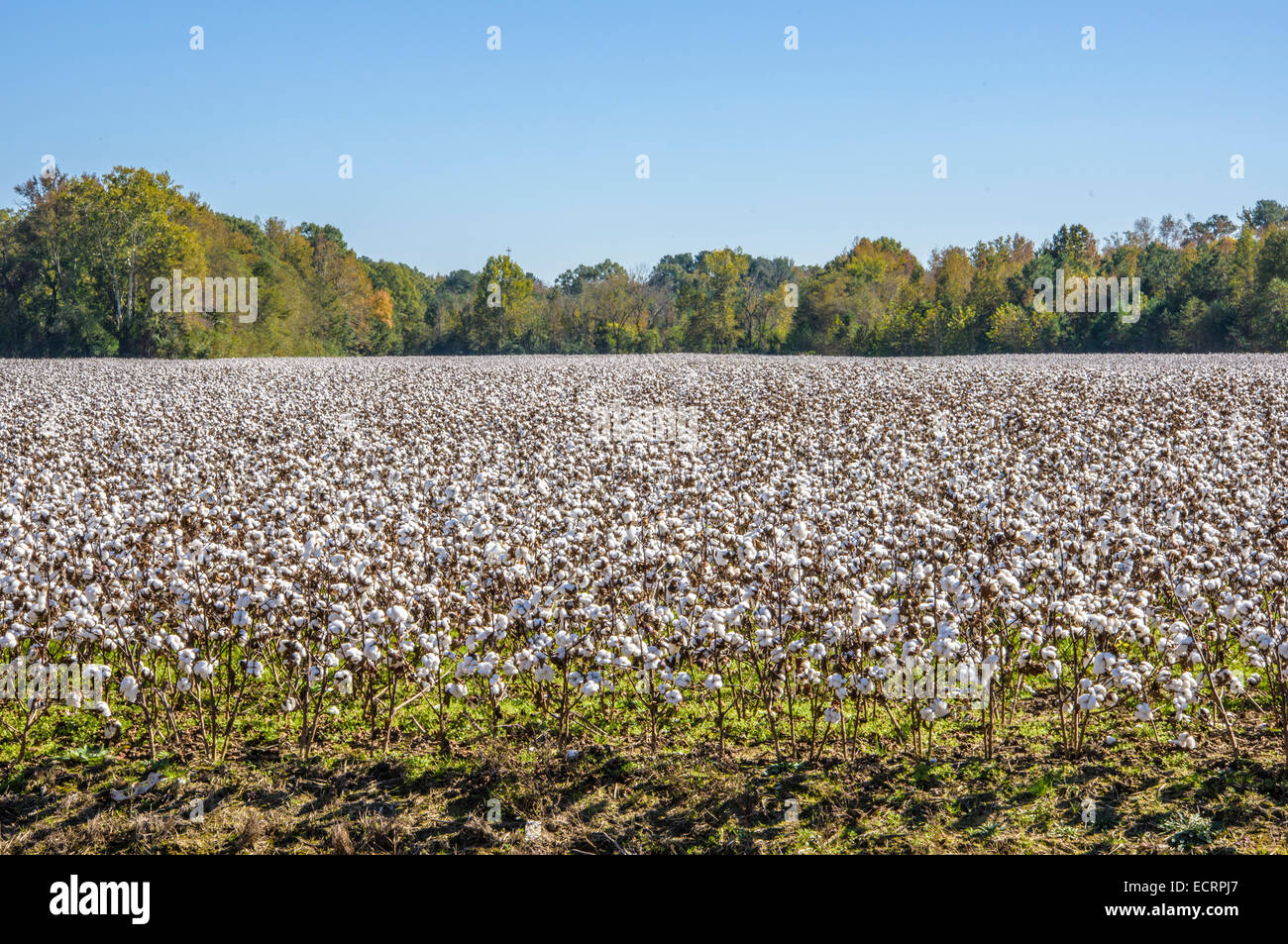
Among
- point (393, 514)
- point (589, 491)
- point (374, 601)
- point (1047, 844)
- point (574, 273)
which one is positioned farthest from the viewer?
point (574, 273)

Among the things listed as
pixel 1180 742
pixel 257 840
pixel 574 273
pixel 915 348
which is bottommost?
pixel 257 840

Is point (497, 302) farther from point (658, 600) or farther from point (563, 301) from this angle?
point (658, 600)

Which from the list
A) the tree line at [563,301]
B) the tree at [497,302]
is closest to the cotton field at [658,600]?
the tree line at [563,301]

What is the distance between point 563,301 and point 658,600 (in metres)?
106

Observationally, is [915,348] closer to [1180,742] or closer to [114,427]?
[114,427]

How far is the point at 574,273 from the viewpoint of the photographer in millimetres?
156250

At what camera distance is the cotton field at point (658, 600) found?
295 inches

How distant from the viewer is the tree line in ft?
249

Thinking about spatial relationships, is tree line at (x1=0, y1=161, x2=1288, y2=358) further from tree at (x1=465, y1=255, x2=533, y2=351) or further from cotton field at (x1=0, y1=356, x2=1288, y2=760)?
cotton field at (x1=0, y1=356, x2=1288, y2=760)

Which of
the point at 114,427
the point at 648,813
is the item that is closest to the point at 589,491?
the point at 648,813

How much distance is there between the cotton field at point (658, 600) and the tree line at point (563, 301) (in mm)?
68007

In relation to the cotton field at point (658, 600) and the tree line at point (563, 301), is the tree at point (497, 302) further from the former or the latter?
the cotton field at point (658, 600)

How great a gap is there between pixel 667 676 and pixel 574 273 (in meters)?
153

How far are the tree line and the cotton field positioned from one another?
68007mm
